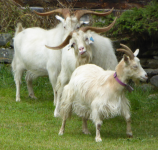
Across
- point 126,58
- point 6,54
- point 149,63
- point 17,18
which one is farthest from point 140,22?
point 6,54

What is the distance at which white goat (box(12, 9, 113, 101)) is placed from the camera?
8.06 metres

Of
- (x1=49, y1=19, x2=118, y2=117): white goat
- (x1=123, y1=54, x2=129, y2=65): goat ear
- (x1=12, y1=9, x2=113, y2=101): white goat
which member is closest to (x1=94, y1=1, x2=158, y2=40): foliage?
(x1=12, y1=9, x2=113, y2=101): white goat

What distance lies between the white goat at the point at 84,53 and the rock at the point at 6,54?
148 inches

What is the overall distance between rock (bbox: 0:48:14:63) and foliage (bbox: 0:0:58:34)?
2.36 ft

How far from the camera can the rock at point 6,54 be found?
11273 millimetres

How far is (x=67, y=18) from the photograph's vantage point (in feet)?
26.0

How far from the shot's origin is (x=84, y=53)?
6793 millimetres

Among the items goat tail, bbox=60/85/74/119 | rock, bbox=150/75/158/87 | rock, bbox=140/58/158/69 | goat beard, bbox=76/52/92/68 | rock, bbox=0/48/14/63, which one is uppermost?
goat beard, bbox=76/52/92/68

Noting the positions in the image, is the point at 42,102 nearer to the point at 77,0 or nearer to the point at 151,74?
the point at 151,74

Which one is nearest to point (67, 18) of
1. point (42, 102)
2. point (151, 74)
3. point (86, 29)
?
point (86, 29)

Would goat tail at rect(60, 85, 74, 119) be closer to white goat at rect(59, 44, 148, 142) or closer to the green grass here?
white goat at rect(59, 44, 148, 142)

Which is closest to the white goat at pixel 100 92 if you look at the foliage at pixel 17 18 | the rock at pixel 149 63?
the rock at pixel 149 63

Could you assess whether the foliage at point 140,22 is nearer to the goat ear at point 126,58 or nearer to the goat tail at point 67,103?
the goat ear at point 126,58

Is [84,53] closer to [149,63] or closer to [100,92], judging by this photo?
[100,92]
